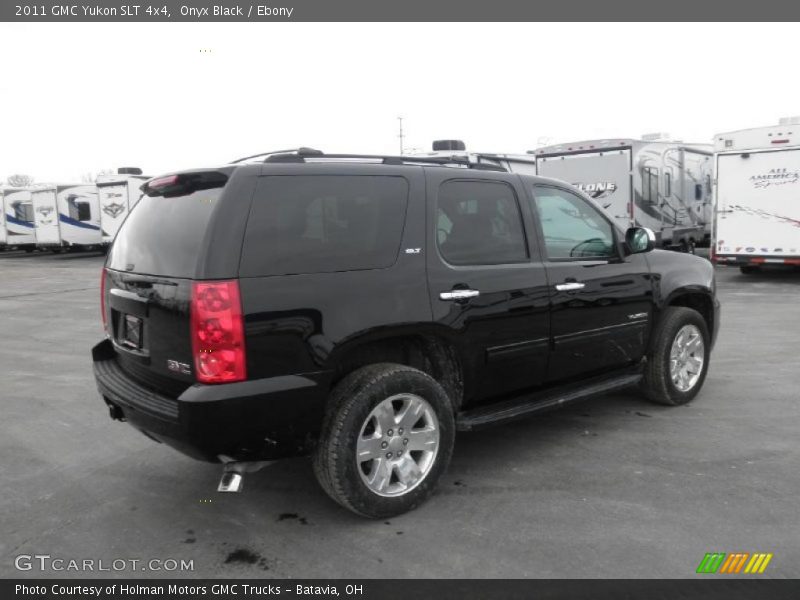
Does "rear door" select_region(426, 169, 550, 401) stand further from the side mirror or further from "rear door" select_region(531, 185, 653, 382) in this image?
the side mirror

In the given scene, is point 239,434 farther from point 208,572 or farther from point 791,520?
point 791,520

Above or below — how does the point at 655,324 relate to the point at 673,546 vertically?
above

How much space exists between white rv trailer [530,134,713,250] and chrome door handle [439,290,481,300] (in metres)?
12.5

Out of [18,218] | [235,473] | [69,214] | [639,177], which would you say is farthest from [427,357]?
[18,218]

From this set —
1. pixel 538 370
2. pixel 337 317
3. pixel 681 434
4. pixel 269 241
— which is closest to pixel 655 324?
pixel 681 434

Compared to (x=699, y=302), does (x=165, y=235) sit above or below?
above

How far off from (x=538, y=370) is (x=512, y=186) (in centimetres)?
119

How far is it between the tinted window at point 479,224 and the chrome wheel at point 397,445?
89 centimetres

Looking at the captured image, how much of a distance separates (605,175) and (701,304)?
1085 centimetres

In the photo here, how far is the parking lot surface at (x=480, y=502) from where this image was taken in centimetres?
311

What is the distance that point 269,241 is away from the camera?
322 centimetres

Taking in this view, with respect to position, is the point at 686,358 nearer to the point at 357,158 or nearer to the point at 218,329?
the point at 357,158

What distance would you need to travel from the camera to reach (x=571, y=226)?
4.64m

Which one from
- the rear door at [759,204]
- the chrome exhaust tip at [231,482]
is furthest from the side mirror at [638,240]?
the rear door at [759,204]
